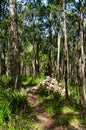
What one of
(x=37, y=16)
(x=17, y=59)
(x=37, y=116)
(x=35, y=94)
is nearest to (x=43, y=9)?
(x=37, y=16)

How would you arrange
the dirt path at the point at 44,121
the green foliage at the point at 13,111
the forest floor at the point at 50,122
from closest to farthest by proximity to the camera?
the green foliage at the point at 13,111 → the dirt path at the point at 44,121 → the forest floor at the point at 50,122

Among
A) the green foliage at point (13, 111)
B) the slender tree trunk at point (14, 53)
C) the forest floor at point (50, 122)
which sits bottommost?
the forest floor at point (50, 122)

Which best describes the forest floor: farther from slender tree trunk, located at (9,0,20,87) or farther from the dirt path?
slender tree trunk, located at (9,0,20,87)

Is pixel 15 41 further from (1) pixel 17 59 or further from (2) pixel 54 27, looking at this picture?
(2) pixel 54 27

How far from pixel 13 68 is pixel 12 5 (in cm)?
290

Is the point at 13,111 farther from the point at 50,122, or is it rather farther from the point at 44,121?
the point at 50,122

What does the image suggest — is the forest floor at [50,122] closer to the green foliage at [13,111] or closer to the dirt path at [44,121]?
the dirt path at [44,121]

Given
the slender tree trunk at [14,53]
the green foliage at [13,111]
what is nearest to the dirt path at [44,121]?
the green foliage at [13,111]

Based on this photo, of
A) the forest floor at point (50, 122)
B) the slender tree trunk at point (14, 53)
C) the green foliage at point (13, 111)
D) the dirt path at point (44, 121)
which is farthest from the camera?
the slender tree trunk at point (14, 53)

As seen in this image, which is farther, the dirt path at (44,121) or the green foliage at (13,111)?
the dirt path at (44,121)

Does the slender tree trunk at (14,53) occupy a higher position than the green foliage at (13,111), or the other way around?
the slender tree trunk at (14,53)

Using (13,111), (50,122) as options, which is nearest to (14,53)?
(13,111)

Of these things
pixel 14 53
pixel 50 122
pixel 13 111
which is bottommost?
pixel 50 122

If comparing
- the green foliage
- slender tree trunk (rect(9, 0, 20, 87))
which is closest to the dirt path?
the green foliage
